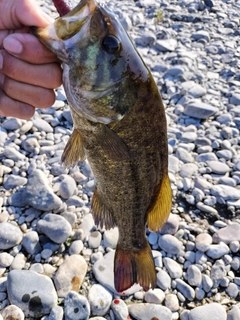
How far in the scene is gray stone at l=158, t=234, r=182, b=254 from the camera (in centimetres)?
371

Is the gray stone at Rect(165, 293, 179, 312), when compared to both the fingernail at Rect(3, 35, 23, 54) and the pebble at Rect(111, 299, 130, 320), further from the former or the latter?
the fingernail at Rect(3, 35, 23, 54)

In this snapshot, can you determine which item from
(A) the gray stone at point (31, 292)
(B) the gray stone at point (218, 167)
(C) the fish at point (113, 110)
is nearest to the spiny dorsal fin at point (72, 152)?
(C) the fish at point (113, 110)

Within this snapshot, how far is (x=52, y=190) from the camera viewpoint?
13.3ft

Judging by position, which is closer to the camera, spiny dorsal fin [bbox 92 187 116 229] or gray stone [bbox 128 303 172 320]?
spiny dorsal fin [bbox 92 187 116 229]

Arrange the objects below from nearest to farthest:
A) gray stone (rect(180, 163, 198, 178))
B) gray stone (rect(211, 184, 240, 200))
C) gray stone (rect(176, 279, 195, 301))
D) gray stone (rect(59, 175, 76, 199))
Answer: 1. gray stone (rect(176, 279, 195, 301))
2. gray stone (rect(59, 175, 76, 199))
3. gray stone (rect(211, 184, 240, 200))
4. gray stone (rect(180, 163, 198, 178))

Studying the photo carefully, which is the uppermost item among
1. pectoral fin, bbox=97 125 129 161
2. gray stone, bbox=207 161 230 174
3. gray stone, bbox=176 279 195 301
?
pectoral fin, bbox=97 125 129 161

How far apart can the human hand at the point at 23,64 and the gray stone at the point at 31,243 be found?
1428 mm

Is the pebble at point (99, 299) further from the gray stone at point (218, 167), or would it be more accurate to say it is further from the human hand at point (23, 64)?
the gray stone at point (218, 167)

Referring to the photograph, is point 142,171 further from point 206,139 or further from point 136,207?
point 206,139

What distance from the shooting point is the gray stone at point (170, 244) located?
3715mm

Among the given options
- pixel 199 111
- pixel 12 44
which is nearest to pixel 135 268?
pixel 12 44

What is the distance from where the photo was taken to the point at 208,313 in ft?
10.6

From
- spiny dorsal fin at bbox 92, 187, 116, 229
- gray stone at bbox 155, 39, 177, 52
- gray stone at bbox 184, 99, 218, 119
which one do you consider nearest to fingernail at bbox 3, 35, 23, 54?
spiny dorsal fin at bbox 92, 187, 116, 229

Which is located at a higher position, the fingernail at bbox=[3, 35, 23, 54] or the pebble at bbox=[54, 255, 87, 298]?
the fingernail at bbox=[3, 35, 23, 54]
